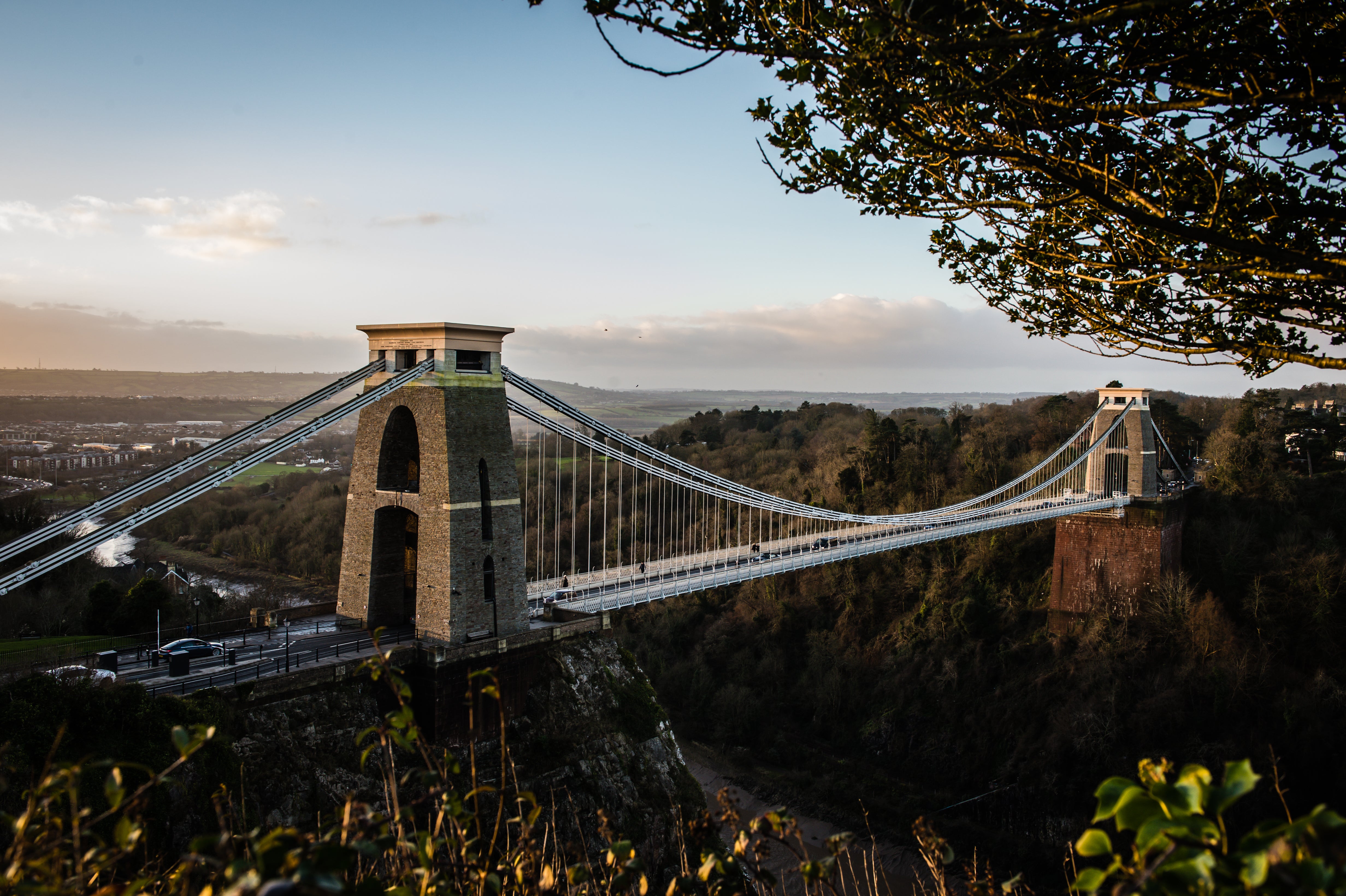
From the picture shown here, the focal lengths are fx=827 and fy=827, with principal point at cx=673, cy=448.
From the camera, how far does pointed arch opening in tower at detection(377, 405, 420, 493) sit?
12.7 metres

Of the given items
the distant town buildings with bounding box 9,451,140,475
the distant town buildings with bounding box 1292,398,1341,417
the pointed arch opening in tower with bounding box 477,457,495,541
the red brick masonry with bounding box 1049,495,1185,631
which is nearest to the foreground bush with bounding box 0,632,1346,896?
the pointed arch opening in tower with bounding box 477,457,495,541

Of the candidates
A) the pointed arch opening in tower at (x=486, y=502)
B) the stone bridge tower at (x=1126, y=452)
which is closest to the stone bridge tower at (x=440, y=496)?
the pointed arch opening in tower at (x=486, y=502)

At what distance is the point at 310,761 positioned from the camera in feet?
32.9

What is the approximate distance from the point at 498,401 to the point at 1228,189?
957cm

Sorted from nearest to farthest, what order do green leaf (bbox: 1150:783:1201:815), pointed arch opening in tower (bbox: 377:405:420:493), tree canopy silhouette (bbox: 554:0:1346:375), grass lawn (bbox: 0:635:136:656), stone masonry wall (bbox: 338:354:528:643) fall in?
1. green leaf (bbox: 1150:783:1201:815)
2. tree canopy silhouette (bbox: 554:0:1346:375)
3. grass lawn (bbox: 0:635:136:656)
4. stone masonry wall (bbox: 338:354:528:643)
5. pointed arch opening in tower (bbox: 377:405:420:493)

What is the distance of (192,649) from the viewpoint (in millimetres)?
10625

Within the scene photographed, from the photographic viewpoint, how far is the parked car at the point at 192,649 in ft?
34.4

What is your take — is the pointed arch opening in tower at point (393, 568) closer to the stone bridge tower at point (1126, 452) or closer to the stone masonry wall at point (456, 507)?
the stone masonry wall at point (456, 507)

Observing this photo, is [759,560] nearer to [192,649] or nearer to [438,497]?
[438,497]

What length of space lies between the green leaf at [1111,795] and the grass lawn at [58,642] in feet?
41.6

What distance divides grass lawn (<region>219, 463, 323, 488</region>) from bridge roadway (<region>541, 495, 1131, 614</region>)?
19760 mm

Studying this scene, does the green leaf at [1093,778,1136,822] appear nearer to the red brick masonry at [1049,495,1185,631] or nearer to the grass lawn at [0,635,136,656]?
the grass lawn at [0,635,136,656]

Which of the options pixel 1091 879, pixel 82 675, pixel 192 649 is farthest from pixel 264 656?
pixel 1091 879

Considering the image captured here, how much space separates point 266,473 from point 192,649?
91.9 feet
